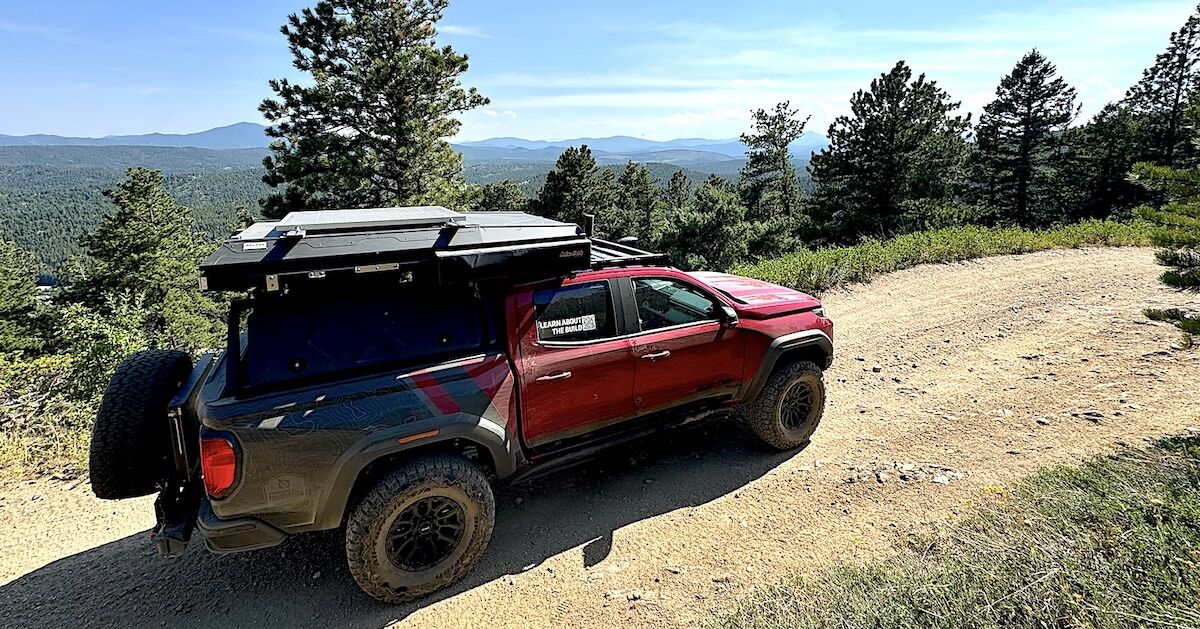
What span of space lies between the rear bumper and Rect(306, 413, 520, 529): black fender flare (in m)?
0.25

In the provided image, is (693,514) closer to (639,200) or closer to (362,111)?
(362,111)

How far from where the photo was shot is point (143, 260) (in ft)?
98.9

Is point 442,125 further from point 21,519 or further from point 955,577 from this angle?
point 955,577

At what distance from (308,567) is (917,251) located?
12358 millimetres

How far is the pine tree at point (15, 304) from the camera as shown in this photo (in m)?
30.4

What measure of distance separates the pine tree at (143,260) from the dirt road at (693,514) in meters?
29.5

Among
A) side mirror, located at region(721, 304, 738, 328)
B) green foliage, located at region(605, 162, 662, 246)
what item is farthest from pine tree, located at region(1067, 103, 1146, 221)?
side mirror, located at region(721, 304, 738, 328)

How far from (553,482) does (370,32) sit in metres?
20.4

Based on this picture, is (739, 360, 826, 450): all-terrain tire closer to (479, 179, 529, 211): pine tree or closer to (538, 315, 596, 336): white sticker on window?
(538, 315, 596, 336): white sticker on window

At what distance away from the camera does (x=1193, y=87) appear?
1225 inches

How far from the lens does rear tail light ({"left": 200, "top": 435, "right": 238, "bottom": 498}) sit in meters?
2.92

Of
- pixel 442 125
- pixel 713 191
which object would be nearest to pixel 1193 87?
pixel 713 191

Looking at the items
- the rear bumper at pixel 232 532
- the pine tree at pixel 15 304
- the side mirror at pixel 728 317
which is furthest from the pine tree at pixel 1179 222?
the pine tree at pixel 15 304

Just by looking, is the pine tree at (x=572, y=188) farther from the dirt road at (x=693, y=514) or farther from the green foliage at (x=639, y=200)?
the dirt road at (x=693, y=514)
